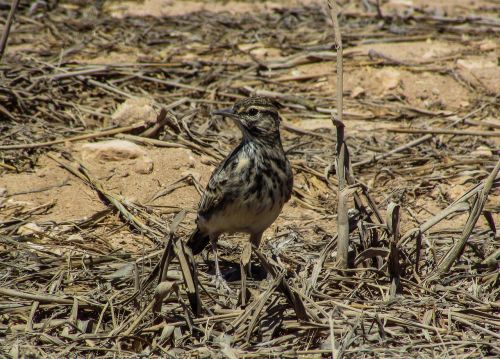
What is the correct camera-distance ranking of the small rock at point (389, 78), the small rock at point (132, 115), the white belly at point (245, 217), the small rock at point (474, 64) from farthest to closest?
the small rock at point (474, 64), the small rock at point (389, 78), the small rock at point (132, 115), the white belly at point (245, 217)

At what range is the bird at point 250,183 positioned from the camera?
5.57m

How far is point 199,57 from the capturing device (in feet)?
32.2

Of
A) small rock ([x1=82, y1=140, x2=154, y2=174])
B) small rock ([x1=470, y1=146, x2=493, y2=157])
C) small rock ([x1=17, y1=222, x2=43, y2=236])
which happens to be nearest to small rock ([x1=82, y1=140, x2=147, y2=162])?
small rock ([x1=82, y1=140, x2=154, y2=174])

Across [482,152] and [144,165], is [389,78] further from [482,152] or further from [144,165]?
[144,165]

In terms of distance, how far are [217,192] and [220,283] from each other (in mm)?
657

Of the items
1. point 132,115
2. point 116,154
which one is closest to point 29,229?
point 116,154

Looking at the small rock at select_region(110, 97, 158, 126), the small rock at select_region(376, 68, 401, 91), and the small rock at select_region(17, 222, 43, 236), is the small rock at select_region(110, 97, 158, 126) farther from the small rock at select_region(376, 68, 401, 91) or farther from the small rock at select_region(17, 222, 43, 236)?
the small rock at select_region(376, 68, 401, 91)

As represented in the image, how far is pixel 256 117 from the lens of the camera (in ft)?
19.3

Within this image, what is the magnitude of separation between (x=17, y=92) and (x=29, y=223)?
231cm

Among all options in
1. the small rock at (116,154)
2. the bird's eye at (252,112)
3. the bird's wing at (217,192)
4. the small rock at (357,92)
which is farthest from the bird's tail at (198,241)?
the small rock at (357,92)

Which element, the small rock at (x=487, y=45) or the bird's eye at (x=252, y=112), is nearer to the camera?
the bird's eye at (x=252, y=112)

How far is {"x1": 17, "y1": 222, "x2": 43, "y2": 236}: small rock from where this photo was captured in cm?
606

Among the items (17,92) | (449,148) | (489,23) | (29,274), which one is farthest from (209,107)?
(489,23)

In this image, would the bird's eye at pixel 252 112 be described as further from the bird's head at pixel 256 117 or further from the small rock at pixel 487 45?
the small rock at pixel 487 45
